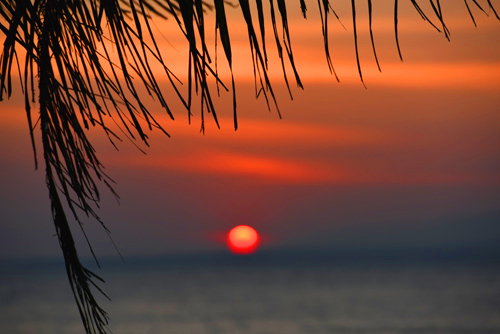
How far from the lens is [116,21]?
121 cm

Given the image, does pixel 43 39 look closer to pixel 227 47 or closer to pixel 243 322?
pixel 227 47

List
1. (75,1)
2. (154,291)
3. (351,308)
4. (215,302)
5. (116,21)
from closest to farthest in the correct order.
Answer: (116,21), (75,1), (351,308), (215,302), (154,291)

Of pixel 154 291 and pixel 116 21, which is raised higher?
pixel 154 291

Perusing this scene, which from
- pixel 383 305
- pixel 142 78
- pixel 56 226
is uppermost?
pixel 383 305

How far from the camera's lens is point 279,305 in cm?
2711

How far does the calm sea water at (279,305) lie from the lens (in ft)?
69.8

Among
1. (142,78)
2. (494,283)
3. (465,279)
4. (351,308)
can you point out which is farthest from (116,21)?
Result: (465,279)

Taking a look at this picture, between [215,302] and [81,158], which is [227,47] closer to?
[81,158]

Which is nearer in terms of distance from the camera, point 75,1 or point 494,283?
point 75,1

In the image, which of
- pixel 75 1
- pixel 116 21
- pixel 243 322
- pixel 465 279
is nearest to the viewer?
pixel 116 21

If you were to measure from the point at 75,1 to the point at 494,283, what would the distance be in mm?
37266

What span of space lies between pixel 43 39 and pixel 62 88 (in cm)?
10

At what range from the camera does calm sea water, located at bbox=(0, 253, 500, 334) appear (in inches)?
837

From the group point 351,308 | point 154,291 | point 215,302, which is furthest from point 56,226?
point 154,291
